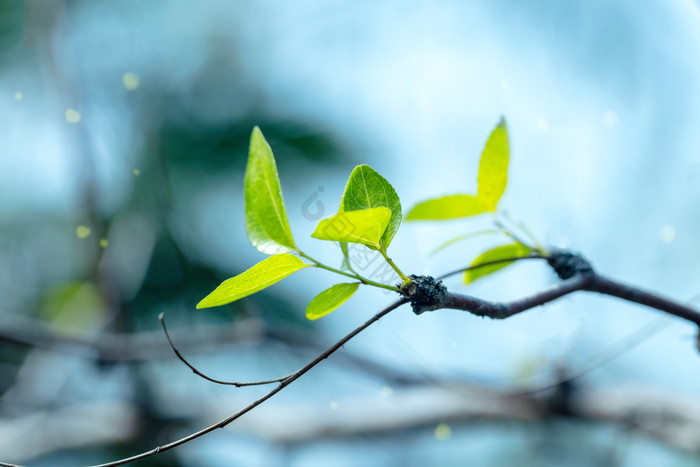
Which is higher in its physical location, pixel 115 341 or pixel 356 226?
pixel 356 226

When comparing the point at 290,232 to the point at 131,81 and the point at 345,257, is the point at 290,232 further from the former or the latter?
the point at 131,81

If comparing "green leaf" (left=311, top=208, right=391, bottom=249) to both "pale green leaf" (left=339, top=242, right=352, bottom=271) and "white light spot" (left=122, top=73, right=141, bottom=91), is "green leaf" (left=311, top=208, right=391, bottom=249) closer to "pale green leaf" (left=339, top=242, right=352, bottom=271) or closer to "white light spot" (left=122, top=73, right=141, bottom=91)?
"pale green leaf" (left=339, top=242, right=352, bottom=271)

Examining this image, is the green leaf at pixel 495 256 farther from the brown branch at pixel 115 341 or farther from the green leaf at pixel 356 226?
the brown branch at pixel 115 341

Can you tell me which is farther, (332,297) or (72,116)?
(72,116)

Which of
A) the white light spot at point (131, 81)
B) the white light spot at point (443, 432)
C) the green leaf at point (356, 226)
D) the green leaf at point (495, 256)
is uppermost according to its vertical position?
the white light spot at point (131, 81)

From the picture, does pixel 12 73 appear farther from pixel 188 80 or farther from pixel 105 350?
pixel 105 350

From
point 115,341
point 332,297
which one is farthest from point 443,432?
point 332,297

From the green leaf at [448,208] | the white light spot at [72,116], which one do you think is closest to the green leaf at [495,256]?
the green leaf at [448,208]
